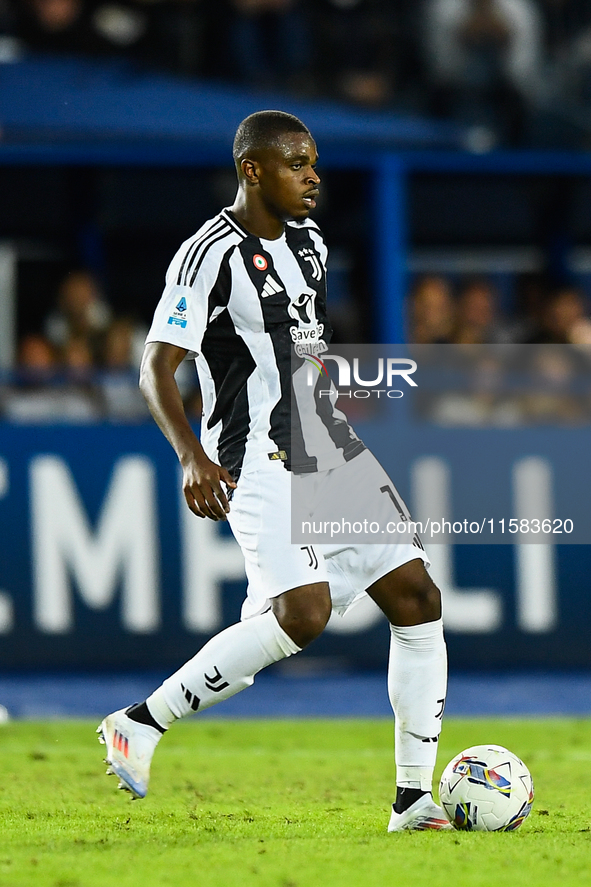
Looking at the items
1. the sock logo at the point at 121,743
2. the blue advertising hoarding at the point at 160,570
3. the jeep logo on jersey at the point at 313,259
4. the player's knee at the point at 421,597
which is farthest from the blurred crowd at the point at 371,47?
the sock logo at the point at 121,743

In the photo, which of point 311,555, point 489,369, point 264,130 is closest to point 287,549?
point 311,555

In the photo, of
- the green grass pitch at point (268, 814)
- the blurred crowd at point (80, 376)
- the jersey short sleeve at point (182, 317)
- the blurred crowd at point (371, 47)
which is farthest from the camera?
the blurred crowd at point (371, 47)

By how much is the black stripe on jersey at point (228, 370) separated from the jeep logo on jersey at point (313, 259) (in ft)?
0.79

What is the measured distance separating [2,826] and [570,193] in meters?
7.12

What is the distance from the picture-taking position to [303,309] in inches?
163

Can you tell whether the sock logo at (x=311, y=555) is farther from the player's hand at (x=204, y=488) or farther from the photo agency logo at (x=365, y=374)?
the photo agency logo at (x=365, y=374)

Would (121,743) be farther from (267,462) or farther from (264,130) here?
(264,130)

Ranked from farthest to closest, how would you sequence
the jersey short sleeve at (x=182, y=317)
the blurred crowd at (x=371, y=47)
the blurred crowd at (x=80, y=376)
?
the blurred crowd at (x=371, y=47)
the blurred crowd at (x=80, y=376)
the jersey short sleeve at (x=182, y=317)

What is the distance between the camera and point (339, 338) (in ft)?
27.7

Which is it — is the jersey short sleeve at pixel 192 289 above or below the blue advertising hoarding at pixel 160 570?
above

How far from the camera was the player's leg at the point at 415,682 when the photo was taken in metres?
3.95

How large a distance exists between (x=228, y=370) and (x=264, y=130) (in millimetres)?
700

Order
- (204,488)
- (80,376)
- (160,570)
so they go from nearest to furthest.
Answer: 1. (204,488)
2. (160,570)
3. (80,376)

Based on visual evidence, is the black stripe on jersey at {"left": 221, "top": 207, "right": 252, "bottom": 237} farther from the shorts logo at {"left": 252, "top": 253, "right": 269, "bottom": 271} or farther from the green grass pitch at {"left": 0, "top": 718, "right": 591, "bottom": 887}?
the green grass pitch at {"left": 0, "top": 718, "right": 591, "bottom": 887}
